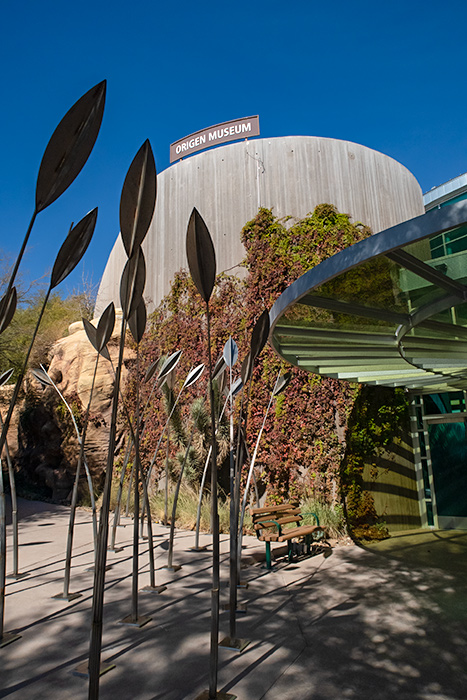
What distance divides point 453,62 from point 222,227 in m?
6.93

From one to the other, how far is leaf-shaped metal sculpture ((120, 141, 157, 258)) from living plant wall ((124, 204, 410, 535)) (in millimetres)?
6869

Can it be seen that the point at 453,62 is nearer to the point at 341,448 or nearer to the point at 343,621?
the point at 341,448

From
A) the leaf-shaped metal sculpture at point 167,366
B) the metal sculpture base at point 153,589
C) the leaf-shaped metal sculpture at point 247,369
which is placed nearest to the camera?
the leaf-shaped metal sculpture at point 247,369

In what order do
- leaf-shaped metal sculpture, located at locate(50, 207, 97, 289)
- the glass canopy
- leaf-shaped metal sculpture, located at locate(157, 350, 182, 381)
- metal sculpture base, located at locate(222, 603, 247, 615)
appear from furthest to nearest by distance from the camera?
leaf-shaped metal sculpture, located at locate(157, 350, 182, 381) → metal sculpture base, located at locate(222, 603, 247, 615) → the glass canopy → leaf-shaped metal sculpture, located at locate(50, 207, 97, 289)

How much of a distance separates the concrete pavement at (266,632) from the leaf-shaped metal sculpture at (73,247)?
237 cm

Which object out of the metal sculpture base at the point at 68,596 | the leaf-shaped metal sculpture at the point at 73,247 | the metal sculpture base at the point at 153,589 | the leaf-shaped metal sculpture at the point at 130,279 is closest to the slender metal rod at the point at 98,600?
the leaf-shaped metal sculpture at the point at 130,279

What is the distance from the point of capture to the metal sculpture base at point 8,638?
10.7 ft

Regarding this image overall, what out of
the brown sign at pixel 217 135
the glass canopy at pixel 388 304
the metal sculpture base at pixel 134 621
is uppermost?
the brown sign at pixel 217 135

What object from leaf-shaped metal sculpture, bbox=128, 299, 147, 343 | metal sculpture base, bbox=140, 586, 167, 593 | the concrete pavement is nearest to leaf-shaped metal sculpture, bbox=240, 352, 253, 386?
leaf-shaped metal sculpture, bbox=128, 299, 147, 343

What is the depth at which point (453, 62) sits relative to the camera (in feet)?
36.5

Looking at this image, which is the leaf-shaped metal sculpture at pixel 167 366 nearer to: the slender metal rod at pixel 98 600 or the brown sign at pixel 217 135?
the slender metal rod at pixel 98 600

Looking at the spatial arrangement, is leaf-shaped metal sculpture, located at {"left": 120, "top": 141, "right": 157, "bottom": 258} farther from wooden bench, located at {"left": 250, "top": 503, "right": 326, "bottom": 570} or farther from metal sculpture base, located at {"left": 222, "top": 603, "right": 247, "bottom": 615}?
wooden bench, located at {"left": 250, "top": 503, "right": 326, "bottom": 570}

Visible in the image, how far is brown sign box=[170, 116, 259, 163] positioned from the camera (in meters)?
11.5

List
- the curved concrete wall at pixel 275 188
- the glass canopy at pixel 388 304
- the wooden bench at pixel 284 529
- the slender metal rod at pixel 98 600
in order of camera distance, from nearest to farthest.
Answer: the slender metal rod at pixel 98 600
the glass canopy at pixel 388 304
the wooden bench at pixel 284 529
the curved concrete wall at pixel 275 188
